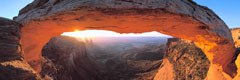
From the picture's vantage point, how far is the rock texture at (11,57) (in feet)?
18.6

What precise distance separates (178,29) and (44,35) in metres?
5.02

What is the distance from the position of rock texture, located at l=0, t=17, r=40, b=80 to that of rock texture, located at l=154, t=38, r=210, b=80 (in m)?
10.3

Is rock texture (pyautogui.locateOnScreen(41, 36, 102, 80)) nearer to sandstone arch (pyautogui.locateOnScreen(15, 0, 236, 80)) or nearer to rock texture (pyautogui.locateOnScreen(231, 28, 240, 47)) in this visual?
sandstone arch (pyautogui.locateOnScreen(15, 0, 236, 80))

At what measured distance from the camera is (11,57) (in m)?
6.32

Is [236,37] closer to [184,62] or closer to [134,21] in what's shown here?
[184,62]

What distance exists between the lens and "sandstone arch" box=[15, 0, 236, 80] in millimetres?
6434

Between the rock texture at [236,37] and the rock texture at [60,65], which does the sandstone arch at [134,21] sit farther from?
the rock texture at [60,65]

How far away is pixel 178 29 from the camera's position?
825 centimetres

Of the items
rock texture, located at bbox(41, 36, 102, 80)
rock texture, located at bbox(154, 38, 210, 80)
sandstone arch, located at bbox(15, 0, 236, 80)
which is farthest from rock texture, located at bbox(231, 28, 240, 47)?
rock texture, located at bbox(41, 36, 102, 80)

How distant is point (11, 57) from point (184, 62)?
1253 centimetres

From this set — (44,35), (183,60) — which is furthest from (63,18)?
(183,60)

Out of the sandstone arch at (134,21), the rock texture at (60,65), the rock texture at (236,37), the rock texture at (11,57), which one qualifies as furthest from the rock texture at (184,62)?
the rock texture at (11,57)

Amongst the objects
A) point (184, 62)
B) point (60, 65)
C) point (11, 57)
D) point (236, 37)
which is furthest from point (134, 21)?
point (60, 65)

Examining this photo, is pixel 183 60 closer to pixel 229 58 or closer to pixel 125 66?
pixel 229 58
